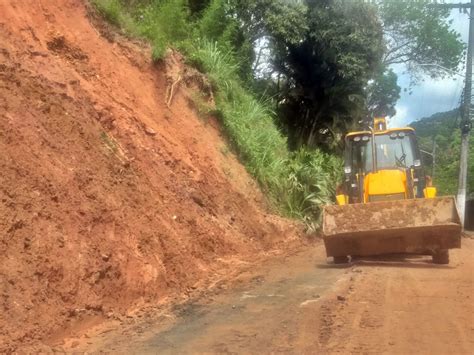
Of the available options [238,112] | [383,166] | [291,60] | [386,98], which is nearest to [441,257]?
[383,166]

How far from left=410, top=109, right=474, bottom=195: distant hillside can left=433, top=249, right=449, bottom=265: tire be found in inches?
951

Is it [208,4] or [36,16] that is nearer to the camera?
[36,16]

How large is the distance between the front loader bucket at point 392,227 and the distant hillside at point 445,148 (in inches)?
954

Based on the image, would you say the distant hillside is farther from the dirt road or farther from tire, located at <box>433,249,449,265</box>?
the dirt road

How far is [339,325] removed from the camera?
721 centimetres

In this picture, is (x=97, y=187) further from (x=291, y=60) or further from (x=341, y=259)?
(x=291, y=60)

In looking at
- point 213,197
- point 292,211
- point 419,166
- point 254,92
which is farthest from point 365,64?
point 213,197

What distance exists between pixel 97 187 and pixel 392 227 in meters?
5.36

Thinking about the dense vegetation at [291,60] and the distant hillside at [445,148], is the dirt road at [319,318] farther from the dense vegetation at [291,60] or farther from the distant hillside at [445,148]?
the distant hillside at [445,148]

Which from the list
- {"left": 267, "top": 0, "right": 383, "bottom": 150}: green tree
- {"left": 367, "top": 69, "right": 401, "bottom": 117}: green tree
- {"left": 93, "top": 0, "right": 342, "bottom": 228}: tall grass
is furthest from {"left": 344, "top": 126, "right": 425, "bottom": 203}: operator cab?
{"left": 367, "top": 69, "right": 401, "bottom": 117}: green tree

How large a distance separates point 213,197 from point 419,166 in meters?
4.41

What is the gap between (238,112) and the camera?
1797 centimetres

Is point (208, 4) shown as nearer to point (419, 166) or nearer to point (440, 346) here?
point (419, 166)

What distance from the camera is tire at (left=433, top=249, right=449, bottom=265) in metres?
11.7
